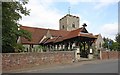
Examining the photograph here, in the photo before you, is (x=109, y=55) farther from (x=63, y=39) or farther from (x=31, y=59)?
(x=31, y=59)

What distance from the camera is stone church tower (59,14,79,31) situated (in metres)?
64.8

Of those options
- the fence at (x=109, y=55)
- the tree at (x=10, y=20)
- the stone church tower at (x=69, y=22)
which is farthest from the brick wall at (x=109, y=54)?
the stone church tower at (x=69, y=22)

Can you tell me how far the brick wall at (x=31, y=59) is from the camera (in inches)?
762

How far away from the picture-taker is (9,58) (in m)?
19.5

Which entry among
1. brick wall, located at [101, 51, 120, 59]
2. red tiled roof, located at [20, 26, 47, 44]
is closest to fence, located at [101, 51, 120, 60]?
brick wall, located at [101, 51, 120, 59]

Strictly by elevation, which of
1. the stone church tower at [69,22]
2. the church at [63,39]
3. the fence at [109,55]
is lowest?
the fence at [109,55]

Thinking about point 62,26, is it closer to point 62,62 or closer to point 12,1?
point 62,62

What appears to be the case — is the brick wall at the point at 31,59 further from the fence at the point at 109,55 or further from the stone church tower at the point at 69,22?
the stone church tower at the point at 69,22

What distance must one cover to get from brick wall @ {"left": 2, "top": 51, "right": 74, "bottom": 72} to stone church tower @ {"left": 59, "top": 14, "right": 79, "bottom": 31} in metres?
39.1

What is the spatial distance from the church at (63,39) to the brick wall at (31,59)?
125 inches

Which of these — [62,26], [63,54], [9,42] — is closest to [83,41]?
[63,54]

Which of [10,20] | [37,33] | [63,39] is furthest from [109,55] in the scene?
[37,33]

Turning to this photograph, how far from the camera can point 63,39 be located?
34500 mm

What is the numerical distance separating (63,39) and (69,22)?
3094cm
